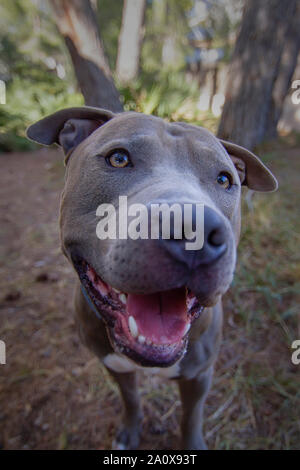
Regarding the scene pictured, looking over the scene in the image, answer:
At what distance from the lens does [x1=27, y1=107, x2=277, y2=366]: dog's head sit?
944mm

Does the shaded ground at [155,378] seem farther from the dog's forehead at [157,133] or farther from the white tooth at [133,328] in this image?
the dog's forehead at [157,133]

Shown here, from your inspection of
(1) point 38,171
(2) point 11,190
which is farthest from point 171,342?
(1) point 38,171

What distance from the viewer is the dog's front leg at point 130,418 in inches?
77.2

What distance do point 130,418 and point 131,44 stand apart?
7.41m

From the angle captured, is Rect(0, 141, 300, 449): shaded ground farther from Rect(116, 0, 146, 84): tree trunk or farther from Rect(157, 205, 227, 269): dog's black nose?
Rect(116, 0, 146, 84): tree trunk

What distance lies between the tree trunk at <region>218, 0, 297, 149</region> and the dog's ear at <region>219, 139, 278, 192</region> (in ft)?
5.08

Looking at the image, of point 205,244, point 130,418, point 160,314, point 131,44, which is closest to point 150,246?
point 205,244

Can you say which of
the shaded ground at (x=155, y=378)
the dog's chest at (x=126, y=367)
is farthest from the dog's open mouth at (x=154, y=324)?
the shaded ground at (x=155, y=378)

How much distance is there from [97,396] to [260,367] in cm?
140

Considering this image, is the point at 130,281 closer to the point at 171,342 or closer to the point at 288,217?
the point at 171,342

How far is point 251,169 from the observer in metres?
1.85
